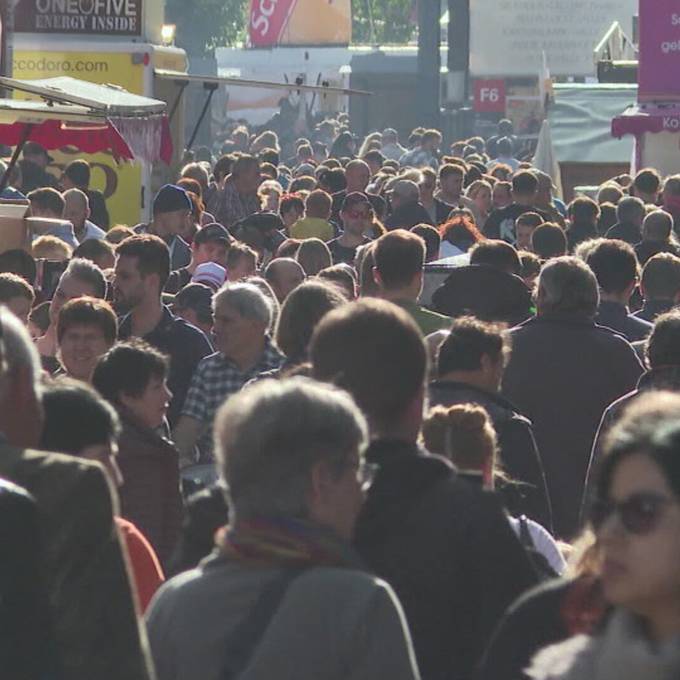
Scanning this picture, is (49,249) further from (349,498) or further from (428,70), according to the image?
(428,70)

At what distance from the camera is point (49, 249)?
448 inches

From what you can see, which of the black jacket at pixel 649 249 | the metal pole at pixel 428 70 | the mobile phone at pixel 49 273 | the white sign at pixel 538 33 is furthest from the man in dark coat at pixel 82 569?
the white sign at pixel 538 33

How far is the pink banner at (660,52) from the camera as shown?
25.7 meters

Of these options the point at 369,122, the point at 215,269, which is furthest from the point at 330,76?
the point at 215,269

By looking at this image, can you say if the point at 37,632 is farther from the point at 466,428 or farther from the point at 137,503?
the point at 137,503

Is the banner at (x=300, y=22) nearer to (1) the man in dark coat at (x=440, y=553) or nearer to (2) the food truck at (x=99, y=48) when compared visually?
(2) the food truck at (x=99, y=48)

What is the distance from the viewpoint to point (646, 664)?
2926 mm

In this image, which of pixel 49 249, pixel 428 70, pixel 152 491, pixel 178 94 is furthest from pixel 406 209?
pixel 428 70

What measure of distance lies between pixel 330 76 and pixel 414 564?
180 ft

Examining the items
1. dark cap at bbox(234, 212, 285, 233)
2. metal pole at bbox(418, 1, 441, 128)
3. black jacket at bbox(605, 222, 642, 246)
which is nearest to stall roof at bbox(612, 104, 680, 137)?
black jacket at bbox(605, 222, 642, 246)

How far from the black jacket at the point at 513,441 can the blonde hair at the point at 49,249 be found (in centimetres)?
527

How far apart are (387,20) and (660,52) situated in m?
60.2

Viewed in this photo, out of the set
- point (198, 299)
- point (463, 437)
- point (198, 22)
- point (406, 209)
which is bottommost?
point (198, 22)

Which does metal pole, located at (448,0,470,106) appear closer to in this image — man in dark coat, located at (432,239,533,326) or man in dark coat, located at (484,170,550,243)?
man in dark coat, located at (484,170,550,243)
